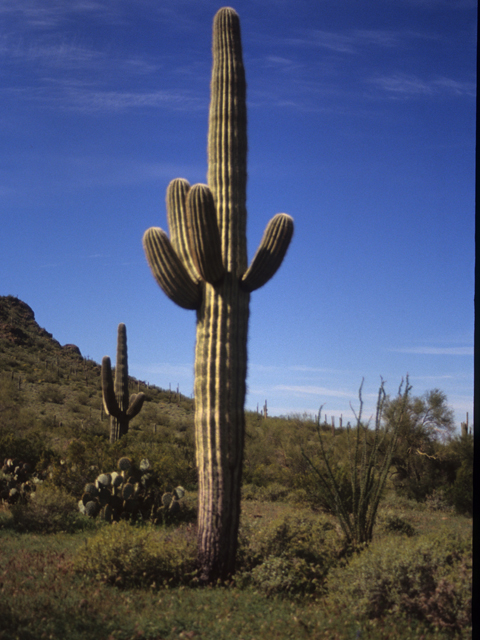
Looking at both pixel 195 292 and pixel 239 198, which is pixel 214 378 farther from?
pixel 239 198

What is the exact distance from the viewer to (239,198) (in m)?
8.67

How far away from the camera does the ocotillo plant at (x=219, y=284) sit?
7.73 meters

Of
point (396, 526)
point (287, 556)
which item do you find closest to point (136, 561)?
point (287, 556)

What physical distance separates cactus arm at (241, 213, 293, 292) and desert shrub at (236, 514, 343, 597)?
3.53 metres

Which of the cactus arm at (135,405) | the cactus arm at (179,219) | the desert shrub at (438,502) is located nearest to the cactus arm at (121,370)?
the cactus arm at (135,405)

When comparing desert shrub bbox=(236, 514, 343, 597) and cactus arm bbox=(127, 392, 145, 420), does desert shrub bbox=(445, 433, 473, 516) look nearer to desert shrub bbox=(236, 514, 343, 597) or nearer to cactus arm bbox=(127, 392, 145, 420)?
desert shrub bbox=(236, 514, 343, 597)

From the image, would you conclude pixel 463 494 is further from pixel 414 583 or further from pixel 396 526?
pixel 414 583

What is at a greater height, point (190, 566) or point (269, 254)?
point (269, 254)

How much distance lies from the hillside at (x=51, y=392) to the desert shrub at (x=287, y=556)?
10.9 m

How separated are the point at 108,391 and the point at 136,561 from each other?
7.02 metres

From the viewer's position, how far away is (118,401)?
15297 mm

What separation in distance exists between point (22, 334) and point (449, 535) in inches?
1780

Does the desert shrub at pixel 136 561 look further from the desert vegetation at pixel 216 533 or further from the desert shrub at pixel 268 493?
the desert shrub at pixel 268 493

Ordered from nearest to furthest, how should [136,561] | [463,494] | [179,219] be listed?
[136,561], [179,219], [463,494]
